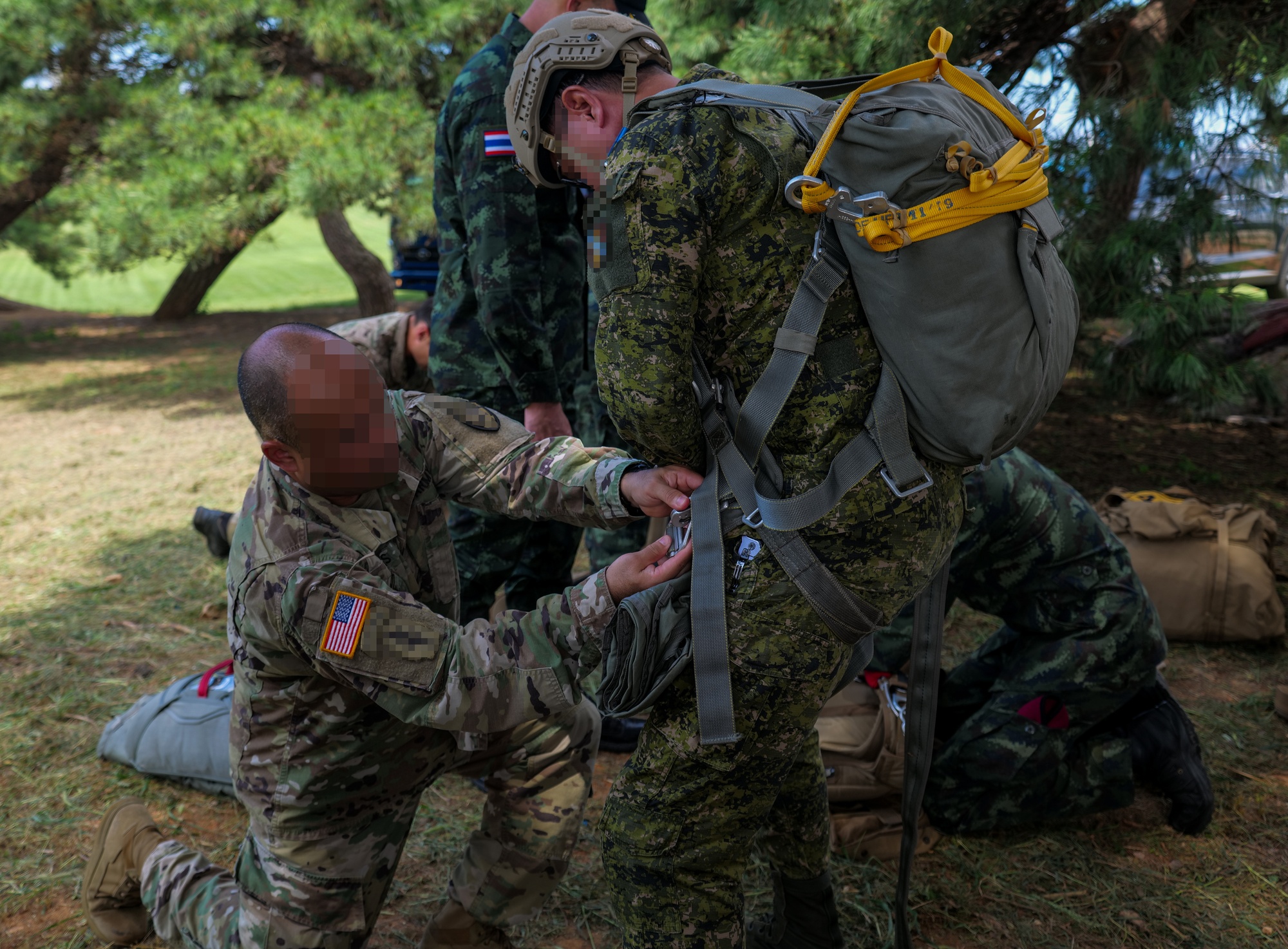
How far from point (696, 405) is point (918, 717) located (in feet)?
2.86

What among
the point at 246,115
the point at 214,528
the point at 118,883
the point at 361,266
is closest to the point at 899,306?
the point at 118,883

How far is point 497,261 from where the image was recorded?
8.51ft

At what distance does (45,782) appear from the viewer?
295 centimetres

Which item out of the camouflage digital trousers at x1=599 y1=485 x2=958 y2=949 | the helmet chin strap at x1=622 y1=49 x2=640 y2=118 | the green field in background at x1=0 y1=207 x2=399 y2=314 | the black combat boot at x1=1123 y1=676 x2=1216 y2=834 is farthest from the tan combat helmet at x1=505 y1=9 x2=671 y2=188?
the green field in background at x1=0 y1=207 x2=399 y2=314

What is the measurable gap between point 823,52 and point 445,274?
7.67ft

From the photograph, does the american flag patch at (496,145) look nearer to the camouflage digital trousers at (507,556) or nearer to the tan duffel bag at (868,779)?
the camouflage digital trousers at (507,556)

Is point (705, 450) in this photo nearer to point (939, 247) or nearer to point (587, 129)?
point (939, 247)

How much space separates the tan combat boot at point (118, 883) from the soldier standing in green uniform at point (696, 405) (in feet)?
4.25

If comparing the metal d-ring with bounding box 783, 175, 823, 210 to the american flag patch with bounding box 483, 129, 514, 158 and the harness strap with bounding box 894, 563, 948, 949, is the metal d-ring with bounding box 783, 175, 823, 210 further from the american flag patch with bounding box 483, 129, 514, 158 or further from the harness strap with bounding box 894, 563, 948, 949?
the american flag patch with bounding box 483, 129, 514, 158

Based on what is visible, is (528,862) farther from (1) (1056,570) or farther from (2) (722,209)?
(1) (1056,570)

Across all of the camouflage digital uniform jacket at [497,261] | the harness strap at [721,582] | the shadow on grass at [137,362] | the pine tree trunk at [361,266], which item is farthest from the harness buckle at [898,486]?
the pine tree trunk at [361,266]

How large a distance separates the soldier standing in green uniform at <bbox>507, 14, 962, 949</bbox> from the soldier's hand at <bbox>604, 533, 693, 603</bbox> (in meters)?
0.09

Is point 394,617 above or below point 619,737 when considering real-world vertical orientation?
above

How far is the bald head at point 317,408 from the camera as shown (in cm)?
163
